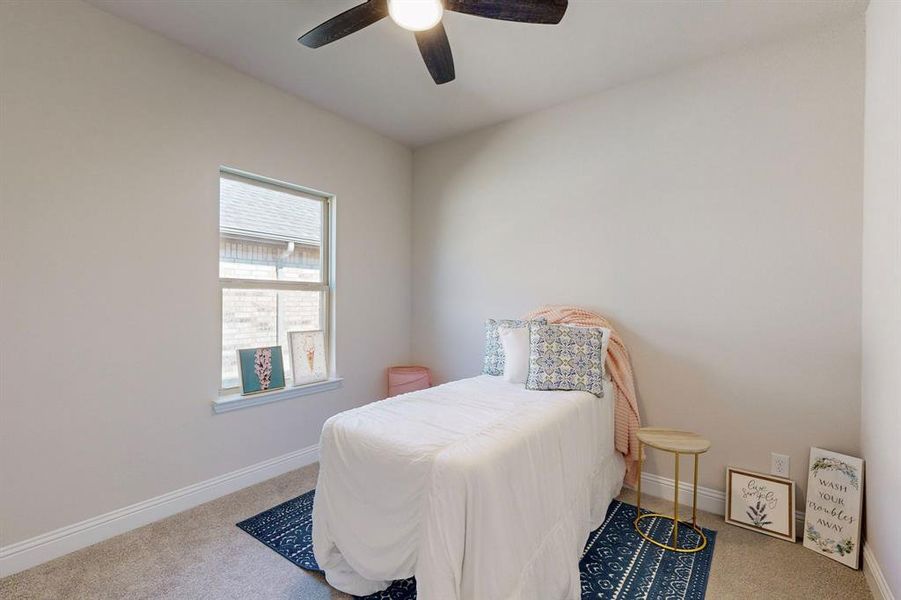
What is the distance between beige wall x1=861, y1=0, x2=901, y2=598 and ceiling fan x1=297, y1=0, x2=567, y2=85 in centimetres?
137

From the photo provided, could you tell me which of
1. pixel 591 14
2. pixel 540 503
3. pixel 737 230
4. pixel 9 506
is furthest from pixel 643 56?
pixel 9 506

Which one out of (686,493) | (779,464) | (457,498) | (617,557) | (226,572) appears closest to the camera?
(457,498)

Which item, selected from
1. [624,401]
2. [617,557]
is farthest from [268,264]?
[617,557]

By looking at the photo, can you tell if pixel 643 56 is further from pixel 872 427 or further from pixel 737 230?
pixel 872 427

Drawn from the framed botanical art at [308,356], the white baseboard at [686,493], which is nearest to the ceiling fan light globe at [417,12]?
the framed botanical art at [308,356]

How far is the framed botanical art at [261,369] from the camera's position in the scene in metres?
2.73

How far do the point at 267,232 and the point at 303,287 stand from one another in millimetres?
471

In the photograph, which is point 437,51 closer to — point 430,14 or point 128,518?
point 430,14

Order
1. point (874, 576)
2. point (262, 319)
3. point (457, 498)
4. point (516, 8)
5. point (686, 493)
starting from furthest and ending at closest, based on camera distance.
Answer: point (262, 319) → point (686, 493) → point (874, 576) → point (516, 8) → point (457, 498)

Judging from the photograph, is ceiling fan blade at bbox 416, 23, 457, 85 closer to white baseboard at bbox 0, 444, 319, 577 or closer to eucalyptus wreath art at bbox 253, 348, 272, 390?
eucalyptus wreath art at bbox 253, 348, 272, 390

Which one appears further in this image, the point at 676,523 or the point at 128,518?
the point at 128,518

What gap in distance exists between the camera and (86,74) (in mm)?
2072

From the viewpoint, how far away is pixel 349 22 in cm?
179

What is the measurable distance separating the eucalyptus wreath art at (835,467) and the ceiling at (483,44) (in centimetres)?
224
